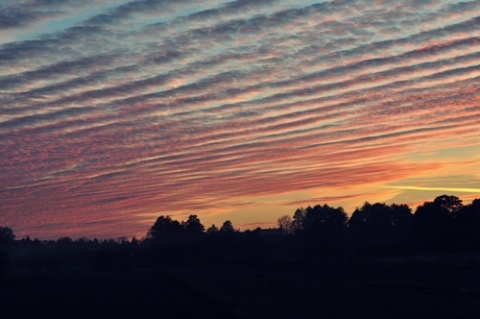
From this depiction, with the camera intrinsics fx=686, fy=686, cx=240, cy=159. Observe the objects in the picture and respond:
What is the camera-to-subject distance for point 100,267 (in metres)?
128

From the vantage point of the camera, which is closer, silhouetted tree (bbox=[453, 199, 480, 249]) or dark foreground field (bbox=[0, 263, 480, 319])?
dark foreground field (bbox=[0, 263, 480, 319])

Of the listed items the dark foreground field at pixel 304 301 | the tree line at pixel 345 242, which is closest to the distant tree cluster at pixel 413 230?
the tree line at pixel 345 242

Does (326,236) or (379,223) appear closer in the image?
(326,236)

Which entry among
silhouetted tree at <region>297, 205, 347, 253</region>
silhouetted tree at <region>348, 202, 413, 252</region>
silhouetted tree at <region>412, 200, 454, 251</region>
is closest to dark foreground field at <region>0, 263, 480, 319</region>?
silhouetted tree at <region>412, 200, 454, 251</region>

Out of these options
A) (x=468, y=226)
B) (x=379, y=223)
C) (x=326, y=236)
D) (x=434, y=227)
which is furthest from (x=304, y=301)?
(x=379, y=223)

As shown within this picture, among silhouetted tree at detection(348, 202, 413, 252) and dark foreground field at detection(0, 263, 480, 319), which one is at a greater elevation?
silhouetted tree at detection(348, 202, 413, 252)

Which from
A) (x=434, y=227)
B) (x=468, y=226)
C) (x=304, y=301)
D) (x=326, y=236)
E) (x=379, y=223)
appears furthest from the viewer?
(x=379, y=223)

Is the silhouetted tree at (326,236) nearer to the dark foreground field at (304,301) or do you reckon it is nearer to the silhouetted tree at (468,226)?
the silhouetted tree at (468,226)

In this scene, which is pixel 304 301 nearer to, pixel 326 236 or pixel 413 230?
pixel 413 230

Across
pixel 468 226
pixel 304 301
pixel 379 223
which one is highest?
pixel 379 223

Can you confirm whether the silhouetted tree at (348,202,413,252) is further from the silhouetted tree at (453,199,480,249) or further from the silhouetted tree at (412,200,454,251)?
the silhouetted tree at (453,199,480,249)

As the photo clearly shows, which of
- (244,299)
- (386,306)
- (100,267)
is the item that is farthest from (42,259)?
(386,306)

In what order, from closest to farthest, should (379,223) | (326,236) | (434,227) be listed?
(434,227) → (326,236) → (379,223)

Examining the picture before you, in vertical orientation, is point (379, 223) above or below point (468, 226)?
above
